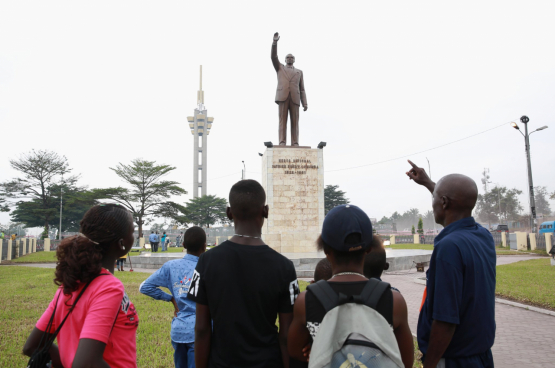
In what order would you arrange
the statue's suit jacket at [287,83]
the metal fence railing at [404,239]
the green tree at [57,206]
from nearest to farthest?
1. the statue's suit jacket at [287,83]
2. the metal fence railing at [404,239]
3. the green tree at [57,206]

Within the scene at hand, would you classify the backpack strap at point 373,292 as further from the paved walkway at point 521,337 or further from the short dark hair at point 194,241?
the paved walkway at point 521,337

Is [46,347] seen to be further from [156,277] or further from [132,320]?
[156,277]

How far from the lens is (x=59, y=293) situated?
5.86 feet

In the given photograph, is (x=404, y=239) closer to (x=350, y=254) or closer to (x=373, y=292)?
(x=350, y=254)

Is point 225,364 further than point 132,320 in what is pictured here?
Yes

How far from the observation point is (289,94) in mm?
13828

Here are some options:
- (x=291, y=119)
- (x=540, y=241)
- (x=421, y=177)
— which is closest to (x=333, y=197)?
(x=540, y=241)

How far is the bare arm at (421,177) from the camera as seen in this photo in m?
2.79

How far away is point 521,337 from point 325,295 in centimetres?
496

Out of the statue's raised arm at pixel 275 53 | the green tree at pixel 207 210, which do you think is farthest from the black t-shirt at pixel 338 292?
the green tree at pixel 207 210

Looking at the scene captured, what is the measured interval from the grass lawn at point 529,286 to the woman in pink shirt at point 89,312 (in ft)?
25.0

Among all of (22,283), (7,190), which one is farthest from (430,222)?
(22,283)

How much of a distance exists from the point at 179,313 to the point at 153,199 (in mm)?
40974

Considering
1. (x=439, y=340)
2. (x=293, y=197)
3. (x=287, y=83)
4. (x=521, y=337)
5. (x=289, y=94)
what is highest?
(x=287, y=83)
